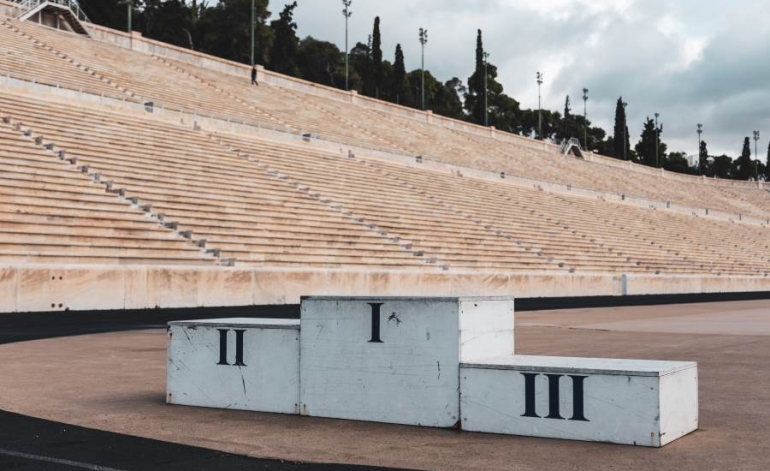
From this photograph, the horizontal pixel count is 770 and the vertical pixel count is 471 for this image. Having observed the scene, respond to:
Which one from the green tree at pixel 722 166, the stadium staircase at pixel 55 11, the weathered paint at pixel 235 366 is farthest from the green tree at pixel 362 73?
the green tree at pixel 722 166

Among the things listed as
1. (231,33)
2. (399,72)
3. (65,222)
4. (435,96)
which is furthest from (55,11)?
(435,96)

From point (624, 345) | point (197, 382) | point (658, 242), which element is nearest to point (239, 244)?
point (624, 345)

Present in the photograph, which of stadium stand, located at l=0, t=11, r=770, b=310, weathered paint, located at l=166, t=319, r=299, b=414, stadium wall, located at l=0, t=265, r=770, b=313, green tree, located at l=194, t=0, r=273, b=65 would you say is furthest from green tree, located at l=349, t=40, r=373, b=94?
weathered paint, located at l=166, t=319, r=299, b=414

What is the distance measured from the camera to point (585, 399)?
5.18 m

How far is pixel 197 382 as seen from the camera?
6547 mm

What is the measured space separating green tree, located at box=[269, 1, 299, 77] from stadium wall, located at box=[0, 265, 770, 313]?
164ft

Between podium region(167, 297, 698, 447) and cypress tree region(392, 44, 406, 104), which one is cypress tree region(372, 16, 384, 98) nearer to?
cypress tree region(392, 44, 406, 104)

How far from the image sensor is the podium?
5.15 metres

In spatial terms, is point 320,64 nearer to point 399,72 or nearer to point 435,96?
point 399,72

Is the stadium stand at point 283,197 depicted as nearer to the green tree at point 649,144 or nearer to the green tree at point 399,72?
the green tree at point 399,72

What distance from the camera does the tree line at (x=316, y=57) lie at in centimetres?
6825

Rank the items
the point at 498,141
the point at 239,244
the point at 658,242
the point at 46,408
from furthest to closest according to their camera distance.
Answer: the point at 498,141 → the point at 658,242 → the point at 239,244 → the point at 46,408

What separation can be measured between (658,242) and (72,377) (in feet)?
114

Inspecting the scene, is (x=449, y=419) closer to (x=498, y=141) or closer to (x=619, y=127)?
(x=498, y=141)
